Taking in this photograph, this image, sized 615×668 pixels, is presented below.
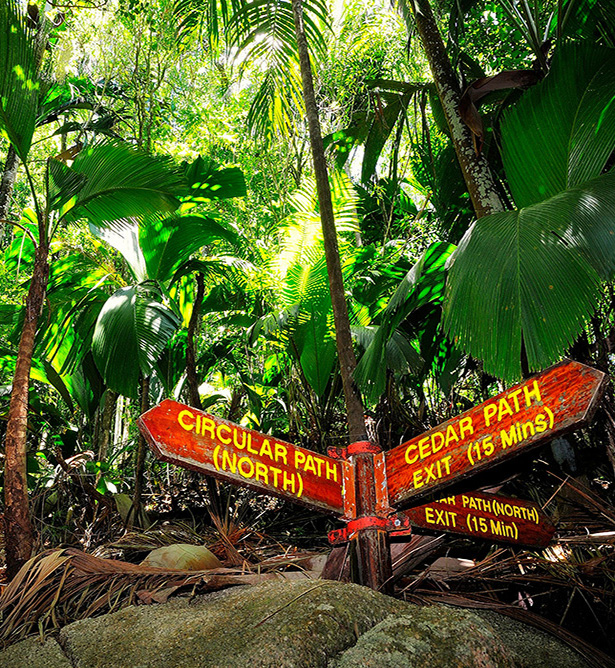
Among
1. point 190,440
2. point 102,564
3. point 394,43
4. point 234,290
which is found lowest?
point 102,564

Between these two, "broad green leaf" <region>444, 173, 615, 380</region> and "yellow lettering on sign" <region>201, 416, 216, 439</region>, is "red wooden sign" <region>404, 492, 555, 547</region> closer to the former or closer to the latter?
"broad green leaf" <region>444, 173, 615, 380</region>

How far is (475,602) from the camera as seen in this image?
2125 mm

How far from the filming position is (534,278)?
1.85 metres

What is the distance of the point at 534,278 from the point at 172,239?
2.95 m

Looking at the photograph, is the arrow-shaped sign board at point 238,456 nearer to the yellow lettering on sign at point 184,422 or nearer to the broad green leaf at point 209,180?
the yellow lettering on sign at point 184,422

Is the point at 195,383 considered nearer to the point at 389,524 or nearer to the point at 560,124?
the point at 389,524

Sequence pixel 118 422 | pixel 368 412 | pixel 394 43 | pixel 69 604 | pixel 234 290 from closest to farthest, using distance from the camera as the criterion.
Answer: pixel 69 604
pixel 368 412
pixel 234 290
pixel 394 43
pixel 118 422

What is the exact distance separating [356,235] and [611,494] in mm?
2513

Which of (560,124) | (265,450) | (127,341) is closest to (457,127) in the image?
(560,124)

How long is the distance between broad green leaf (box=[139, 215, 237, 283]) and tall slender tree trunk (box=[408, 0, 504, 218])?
179cm

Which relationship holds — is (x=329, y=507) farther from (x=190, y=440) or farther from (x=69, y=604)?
(x=69, y=604)

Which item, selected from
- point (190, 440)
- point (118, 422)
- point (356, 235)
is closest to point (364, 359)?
point (190, 440)

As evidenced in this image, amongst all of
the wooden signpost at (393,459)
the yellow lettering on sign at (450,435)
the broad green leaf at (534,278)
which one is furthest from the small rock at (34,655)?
the broad green leaf at (534,278)

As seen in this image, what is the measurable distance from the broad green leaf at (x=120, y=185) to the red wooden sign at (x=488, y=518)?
230 cm
